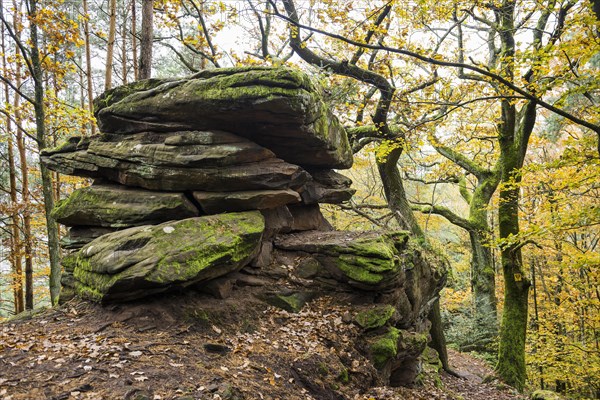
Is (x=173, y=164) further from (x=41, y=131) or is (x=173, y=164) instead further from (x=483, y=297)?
(x=483, y=297)

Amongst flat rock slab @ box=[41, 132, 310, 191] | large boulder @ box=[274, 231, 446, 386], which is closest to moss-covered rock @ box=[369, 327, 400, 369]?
large boulder @ box=[274, 231, 446, 386]

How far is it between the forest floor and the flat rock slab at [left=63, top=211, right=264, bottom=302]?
0.46 metres

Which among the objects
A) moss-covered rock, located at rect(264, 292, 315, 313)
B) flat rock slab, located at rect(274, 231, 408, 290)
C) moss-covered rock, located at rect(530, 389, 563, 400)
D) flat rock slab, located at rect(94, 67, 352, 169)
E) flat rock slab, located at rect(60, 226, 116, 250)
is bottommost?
moss-covered rock, located at rect(530, 389, 563, 400)

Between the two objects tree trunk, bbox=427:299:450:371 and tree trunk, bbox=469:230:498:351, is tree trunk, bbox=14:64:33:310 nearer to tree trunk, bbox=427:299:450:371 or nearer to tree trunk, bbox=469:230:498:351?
tree trunk, bbox=427:299:450:371

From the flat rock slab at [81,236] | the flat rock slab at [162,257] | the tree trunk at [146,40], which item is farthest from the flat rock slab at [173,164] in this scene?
the tree trunk at [146,40]

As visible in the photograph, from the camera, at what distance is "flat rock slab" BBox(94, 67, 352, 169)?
6992mm

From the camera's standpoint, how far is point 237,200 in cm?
738

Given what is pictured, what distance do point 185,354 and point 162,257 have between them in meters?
1.51

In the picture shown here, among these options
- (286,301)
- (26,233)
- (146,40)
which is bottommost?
(286,301)

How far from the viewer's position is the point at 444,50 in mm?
15766

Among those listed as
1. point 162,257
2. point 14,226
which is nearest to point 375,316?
point 162,257

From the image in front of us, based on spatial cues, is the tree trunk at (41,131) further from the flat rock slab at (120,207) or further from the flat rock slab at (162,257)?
the flat rock slab at (162,257)

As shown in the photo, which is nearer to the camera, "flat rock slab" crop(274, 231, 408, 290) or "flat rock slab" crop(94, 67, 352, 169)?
"flat rock slab" crop(94, 67, 352, 169)

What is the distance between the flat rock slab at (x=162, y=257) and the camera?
18.6 feet
